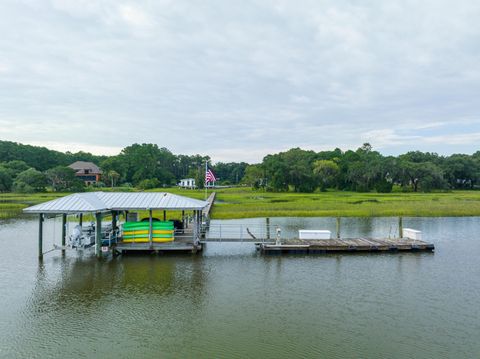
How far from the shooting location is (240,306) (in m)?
15.6

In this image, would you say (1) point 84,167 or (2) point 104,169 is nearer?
(2) point 104,169

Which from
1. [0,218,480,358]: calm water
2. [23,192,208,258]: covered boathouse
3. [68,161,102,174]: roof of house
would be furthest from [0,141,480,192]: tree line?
[0,218,480,358]: calm water

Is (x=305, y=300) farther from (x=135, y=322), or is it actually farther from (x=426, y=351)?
(x=135, y=322)

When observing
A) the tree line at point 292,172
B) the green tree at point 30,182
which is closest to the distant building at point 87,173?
the tree line at point 292,172

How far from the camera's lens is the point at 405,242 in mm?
27125

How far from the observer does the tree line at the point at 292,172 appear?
308 ft

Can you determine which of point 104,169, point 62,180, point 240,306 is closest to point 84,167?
point 104,169

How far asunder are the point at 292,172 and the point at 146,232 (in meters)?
75.2

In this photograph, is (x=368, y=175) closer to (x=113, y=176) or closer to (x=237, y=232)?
(x=113, y=176)

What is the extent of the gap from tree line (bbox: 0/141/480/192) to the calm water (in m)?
72.9

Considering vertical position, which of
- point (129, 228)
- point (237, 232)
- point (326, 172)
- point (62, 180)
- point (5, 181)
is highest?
point (326, 172)

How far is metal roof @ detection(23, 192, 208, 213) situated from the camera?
74.7 feet

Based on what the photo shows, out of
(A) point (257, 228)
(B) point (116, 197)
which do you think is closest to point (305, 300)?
(B) point (116, 197)

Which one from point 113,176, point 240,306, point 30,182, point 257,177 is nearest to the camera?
point 240,306
